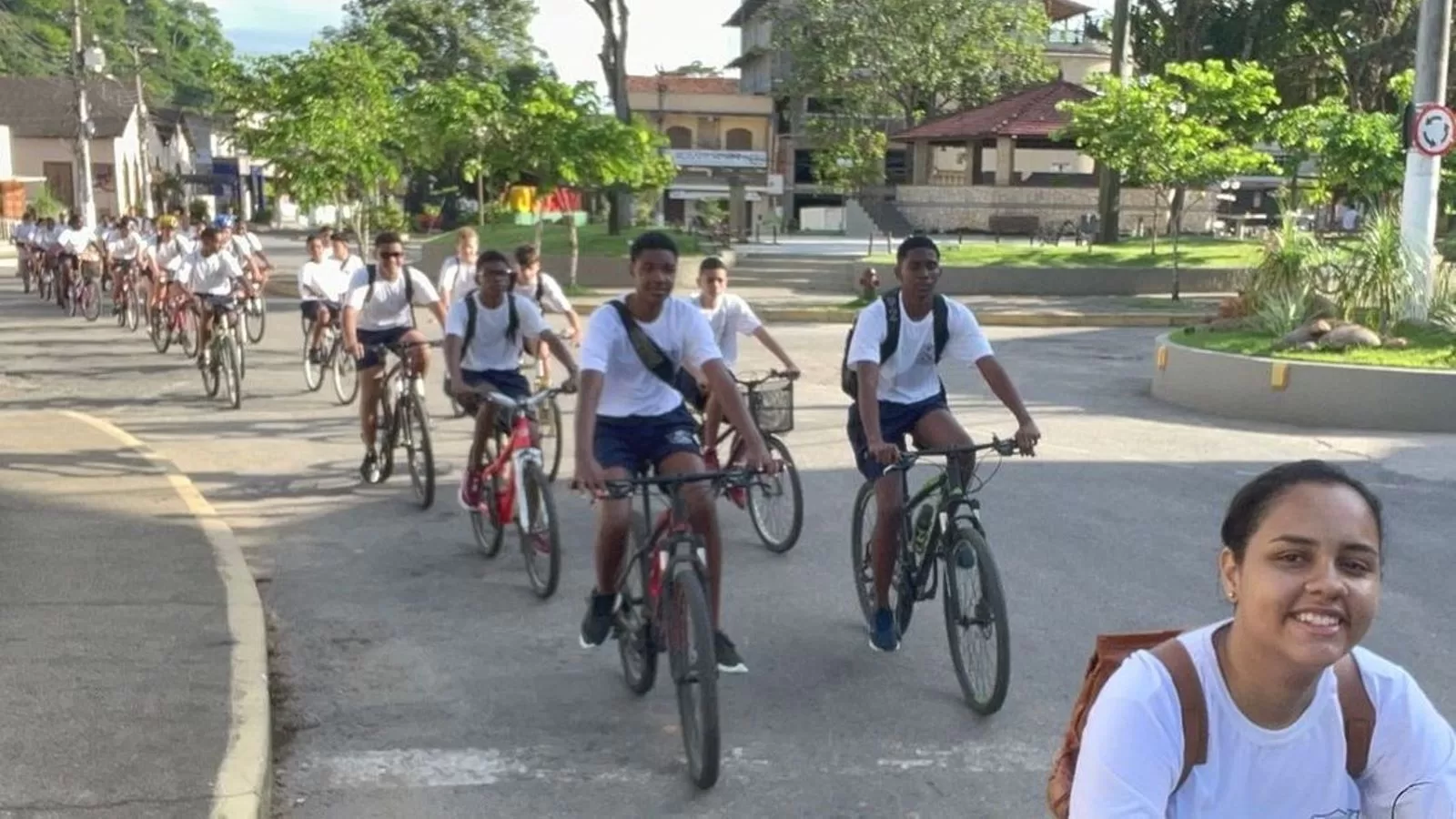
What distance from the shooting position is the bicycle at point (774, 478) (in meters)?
9.02

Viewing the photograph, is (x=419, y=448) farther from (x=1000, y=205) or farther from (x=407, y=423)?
(x=1000, y=205)

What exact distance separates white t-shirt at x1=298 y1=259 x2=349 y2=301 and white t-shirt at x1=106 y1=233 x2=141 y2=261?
8616mm

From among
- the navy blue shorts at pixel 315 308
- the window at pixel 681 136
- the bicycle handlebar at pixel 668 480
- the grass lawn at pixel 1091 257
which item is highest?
the window at pixel 681 136

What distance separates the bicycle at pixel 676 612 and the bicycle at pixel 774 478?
257cm

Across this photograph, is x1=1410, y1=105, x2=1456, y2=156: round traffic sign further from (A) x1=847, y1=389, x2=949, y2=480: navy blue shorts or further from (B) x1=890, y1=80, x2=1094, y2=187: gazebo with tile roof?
(B) x1=890, y1=80, x2=1094, y2=187: gazebo with tile roof

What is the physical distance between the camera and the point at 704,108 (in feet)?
→ 267

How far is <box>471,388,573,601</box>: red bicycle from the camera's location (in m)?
7.93

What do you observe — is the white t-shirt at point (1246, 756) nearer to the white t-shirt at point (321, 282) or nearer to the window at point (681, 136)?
the white t-shirt at point (321, 282)

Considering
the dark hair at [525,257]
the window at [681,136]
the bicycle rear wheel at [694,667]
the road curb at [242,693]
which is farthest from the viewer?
the window at [681,136]

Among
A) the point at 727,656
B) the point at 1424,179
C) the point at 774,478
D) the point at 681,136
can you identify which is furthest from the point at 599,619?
the point at 681,136

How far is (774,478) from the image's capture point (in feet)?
29.7

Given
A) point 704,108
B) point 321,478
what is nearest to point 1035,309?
point 321,478

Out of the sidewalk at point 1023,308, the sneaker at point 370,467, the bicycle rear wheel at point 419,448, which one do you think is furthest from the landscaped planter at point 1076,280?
the bicycle rear wheel at point 419,448

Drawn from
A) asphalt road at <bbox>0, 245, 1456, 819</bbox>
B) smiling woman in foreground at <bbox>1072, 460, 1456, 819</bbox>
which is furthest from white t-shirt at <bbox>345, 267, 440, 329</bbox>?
smiling woman in foreground at <bbox>1072, 460, 1456, 819</bbox>
